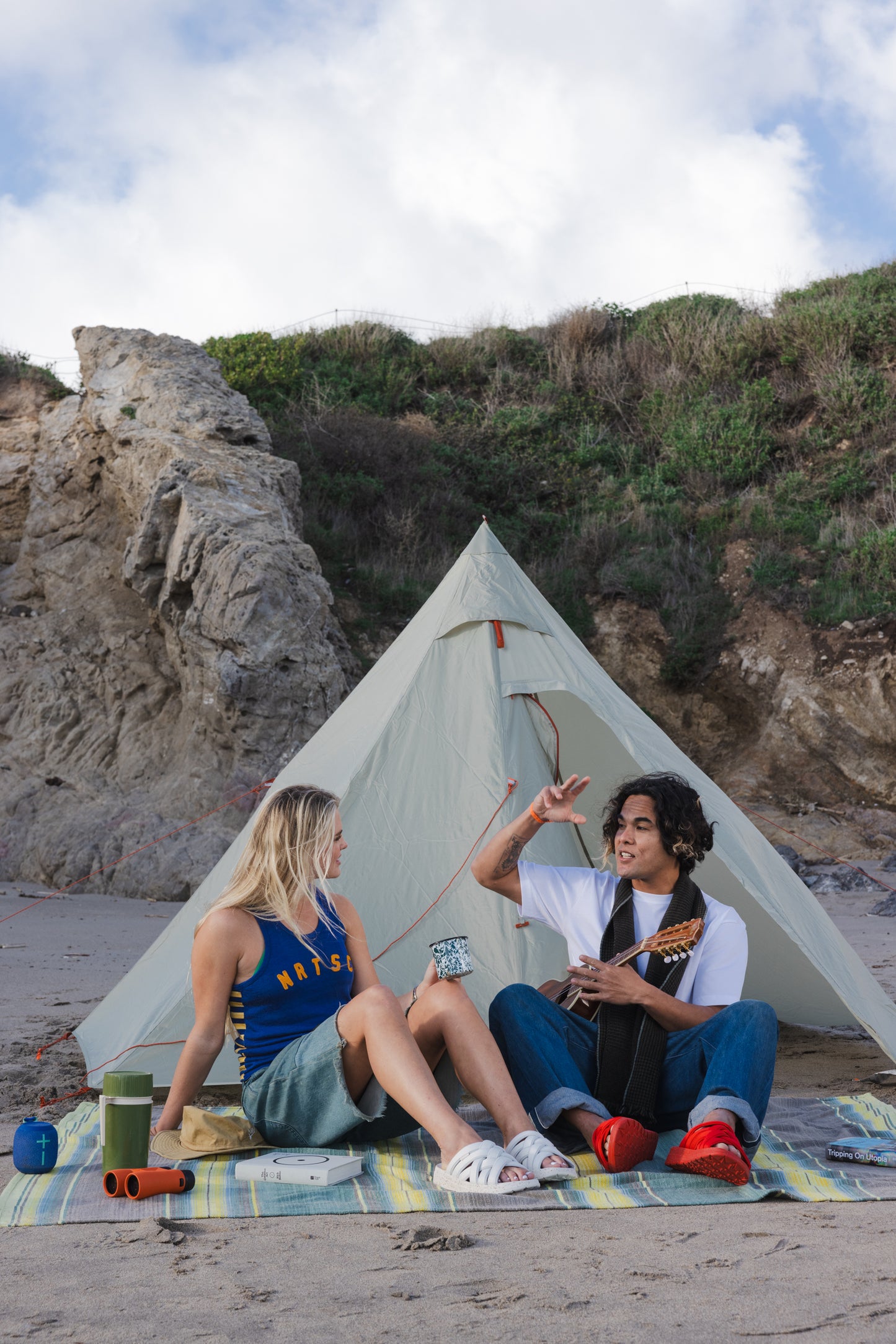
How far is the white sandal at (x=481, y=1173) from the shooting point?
215 cm

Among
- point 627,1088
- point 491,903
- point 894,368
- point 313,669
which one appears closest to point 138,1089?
point 627,1088

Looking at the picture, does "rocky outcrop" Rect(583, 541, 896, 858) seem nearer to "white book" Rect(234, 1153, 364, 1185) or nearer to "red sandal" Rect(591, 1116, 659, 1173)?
"red sandal" Rect(591, 1116, 659, 1173)

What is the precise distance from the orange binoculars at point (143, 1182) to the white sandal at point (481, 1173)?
55cm

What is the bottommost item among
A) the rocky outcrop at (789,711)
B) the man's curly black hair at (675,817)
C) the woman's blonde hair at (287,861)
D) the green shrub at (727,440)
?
the woman's blonde hair at (287,861)

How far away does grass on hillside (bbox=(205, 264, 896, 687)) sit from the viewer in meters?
11.8

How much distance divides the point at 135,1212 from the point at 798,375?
49.6ft

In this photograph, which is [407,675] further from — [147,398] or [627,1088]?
[147,398]

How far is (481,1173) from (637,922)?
76cm

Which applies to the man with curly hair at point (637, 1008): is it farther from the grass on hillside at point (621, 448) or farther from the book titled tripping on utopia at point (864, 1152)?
the grass on hillside at point (621, 448)

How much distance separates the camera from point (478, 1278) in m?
1.71

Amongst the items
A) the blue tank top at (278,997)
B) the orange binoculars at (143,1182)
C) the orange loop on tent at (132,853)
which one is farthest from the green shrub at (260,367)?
the orange binoculars at (143,1182)

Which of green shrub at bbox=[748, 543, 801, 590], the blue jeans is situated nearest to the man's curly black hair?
the blue jeans

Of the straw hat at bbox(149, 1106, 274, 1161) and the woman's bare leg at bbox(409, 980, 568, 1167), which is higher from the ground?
the woman's bare leg at bbox(409, 980, 568, 1167)

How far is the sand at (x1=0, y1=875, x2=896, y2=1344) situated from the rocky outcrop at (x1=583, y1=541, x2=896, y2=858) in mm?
7765
